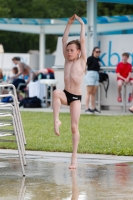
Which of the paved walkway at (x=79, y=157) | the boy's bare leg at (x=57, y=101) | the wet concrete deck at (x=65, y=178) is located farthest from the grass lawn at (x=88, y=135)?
the boy's bare leg at (x=57, y=101)

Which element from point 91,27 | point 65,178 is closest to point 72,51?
point 65,178

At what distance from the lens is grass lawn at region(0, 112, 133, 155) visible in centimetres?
1073

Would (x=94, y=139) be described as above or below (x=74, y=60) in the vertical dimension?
below

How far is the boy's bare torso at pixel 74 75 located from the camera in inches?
344

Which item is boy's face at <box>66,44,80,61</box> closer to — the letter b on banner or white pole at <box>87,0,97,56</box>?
white pole at <box>87,0,97,56</box>

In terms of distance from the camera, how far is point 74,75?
8758mm

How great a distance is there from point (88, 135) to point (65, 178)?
16.4 ft

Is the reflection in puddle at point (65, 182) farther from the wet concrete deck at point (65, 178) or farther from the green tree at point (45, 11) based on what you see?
the green tree at point (45, 11)

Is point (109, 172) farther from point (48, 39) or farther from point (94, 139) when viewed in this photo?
point (48, 39)

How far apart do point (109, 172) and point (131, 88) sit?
12.4 m

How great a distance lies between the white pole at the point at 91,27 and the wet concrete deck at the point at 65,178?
10.9m

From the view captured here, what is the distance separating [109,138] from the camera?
39.9ft

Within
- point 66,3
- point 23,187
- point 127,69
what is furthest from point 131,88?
point 66,3

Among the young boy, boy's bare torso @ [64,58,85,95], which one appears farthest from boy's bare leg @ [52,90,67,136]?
boy's bare torso @ [64,58,85,95]
